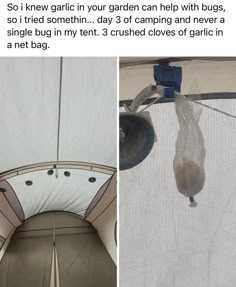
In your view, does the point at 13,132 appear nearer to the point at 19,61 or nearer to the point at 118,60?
the point at 19,61

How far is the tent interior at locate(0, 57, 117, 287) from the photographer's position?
1.06 m

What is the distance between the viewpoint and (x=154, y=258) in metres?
1.08

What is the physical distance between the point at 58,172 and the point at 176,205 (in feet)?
1.26

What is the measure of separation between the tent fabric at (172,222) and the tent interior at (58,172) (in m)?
0.06

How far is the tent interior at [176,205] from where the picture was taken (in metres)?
1.07

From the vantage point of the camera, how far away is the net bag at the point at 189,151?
1091 mm

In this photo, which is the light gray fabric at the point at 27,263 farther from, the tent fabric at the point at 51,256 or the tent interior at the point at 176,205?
the tent interior at the point at 176,205

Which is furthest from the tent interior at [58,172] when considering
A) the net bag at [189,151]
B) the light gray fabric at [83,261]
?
the net bag at [189,151]
